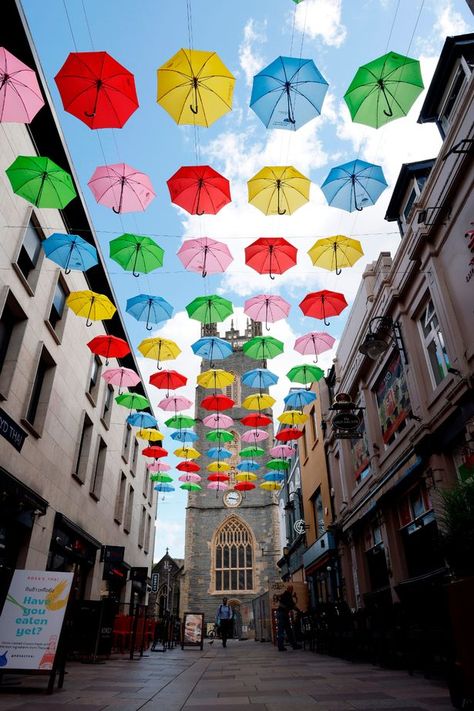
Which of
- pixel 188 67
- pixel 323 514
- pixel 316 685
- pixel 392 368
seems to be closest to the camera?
pixel 316 685

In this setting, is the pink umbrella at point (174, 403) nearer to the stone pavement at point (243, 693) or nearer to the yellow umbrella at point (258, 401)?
the yellow umbrella at point (258, 401)

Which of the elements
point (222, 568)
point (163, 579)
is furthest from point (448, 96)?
point (163, 579)

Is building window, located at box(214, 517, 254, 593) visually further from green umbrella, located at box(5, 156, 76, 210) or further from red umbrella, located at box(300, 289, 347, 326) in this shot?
green umbrella, located at box(5, 156, 76, 210)

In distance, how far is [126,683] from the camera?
20.8ft

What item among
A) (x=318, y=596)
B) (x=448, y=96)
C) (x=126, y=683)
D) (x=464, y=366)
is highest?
(x=448, y=96)

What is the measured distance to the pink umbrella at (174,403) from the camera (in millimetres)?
18241

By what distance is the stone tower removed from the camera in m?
37.2

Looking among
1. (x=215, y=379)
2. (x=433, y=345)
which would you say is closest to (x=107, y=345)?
(x=215, y=379)

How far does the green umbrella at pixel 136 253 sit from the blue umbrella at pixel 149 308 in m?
1.67

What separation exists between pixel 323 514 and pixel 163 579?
124 feet

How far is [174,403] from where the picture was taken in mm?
18328

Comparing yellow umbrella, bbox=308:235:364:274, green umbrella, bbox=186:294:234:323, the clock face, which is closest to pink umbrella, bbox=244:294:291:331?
green umbrella, bbox=186:294:234:323

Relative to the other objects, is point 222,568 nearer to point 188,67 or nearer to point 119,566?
point 119,566

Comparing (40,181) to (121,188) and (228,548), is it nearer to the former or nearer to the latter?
(121,188)
